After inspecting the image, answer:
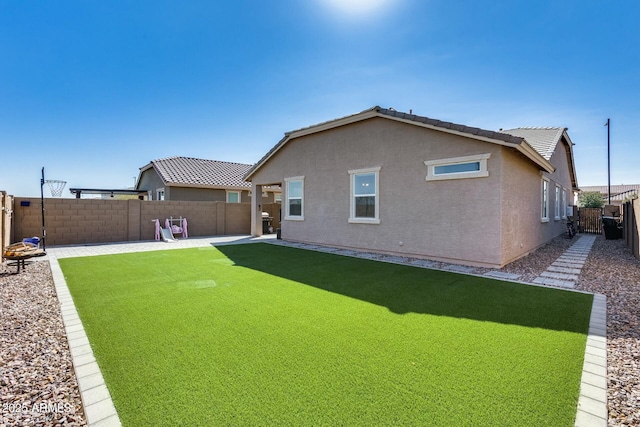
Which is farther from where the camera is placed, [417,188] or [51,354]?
[417,188]

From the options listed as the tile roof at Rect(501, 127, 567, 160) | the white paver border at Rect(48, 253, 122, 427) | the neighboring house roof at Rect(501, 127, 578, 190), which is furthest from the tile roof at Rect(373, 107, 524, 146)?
the white paver border at Rect(48, 253, 122, 427)

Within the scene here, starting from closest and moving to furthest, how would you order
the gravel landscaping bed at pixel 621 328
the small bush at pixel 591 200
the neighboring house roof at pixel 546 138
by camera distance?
the gravel landscaping bed at pixel 621 328 < the neighboring house roof at pixel 546 138 < the small bush at pixel 591 200

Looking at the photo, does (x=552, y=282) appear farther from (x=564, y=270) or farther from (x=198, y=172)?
(x=198, y=172)

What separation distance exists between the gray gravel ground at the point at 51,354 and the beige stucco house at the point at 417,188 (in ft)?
6.13

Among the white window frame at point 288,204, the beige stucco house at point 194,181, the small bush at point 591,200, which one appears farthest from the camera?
the small bush at point 591,200

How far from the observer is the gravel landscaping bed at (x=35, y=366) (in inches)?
87.4

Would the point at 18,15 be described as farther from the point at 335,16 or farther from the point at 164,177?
the point at 164,177

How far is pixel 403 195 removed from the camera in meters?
9.01

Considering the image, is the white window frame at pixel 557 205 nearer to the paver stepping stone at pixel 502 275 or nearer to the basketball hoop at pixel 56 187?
the paver stepping stone at pixel 502 275

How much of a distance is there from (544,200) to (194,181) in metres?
18.4

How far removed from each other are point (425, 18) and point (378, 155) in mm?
4276

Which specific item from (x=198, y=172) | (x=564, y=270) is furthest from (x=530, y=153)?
(x=198, y=172)

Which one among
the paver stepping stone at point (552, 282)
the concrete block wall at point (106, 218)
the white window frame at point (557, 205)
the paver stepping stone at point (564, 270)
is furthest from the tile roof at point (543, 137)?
the concrete block wall at point (106, 218)

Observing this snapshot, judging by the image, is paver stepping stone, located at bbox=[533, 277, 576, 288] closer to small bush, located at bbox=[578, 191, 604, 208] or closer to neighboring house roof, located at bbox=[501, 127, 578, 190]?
neighboring house roof, located at bbox=[501, 127, 578, 190]
